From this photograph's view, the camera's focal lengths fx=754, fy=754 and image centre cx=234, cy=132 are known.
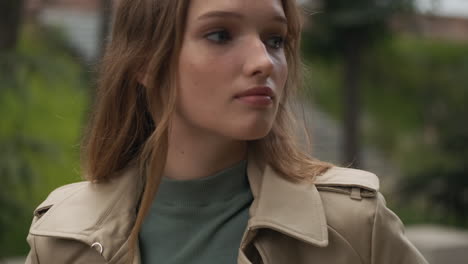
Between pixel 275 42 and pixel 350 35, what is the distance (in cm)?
882

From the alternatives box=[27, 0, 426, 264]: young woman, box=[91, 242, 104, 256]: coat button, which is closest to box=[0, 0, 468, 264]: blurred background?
box=[27, 0, 426, 264]: young woman

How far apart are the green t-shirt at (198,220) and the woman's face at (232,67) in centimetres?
18

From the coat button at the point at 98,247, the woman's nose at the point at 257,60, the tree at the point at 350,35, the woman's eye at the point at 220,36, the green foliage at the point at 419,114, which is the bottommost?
the green foliage at the point at 419,114

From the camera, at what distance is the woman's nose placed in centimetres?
185

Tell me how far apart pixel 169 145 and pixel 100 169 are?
246mm

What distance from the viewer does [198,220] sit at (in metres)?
2.04

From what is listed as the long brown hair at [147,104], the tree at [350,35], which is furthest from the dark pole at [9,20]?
the tree at [350,35]

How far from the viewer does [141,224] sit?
2.09 m

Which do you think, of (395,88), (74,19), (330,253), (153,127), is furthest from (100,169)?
(395,88)

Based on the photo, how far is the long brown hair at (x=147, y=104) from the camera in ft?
6.54

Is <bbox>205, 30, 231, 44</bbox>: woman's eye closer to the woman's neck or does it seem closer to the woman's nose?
the woman's nose

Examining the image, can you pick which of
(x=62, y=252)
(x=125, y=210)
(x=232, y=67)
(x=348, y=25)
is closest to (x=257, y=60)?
(x=232, y=67)

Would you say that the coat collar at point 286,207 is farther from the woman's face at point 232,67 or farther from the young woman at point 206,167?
the woman's face at point 232,67

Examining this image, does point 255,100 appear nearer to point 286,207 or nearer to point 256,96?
point 256,96
